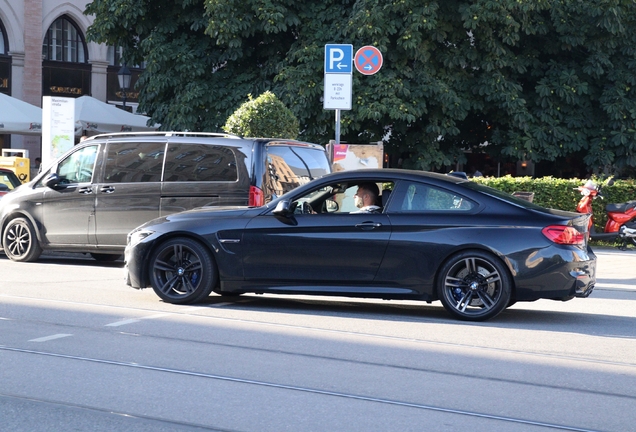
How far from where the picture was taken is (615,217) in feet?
66.1

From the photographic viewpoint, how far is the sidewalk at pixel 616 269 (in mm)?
13797

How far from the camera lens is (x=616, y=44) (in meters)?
27.4

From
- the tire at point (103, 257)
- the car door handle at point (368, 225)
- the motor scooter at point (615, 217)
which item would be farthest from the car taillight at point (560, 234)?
the motor scooter at point (615, 217)

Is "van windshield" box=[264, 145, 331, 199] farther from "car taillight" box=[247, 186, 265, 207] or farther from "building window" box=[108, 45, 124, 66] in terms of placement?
"building window" box=[108, 45, 124, 66]

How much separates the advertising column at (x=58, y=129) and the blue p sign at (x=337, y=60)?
596 cm

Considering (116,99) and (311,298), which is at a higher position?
(116,99)

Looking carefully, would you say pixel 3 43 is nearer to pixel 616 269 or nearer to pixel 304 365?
pixel 616 269

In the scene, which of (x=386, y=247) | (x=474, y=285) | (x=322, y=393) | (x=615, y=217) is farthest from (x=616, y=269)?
(x=322, y=393)

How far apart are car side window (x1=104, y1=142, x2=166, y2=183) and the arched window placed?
1146 inches

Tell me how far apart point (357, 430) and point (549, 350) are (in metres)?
Answer: 3.12

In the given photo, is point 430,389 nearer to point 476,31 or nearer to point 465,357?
point 465,357

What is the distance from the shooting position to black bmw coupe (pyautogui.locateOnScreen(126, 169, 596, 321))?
9.24 metres

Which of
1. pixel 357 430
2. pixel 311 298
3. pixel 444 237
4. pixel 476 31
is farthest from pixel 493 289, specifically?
pixel 476 31

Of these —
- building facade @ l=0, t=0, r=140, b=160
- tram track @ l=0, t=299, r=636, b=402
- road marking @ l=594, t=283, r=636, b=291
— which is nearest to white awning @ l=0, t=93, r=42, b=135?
building facade @ l=0, t=0, r=140, b=160
